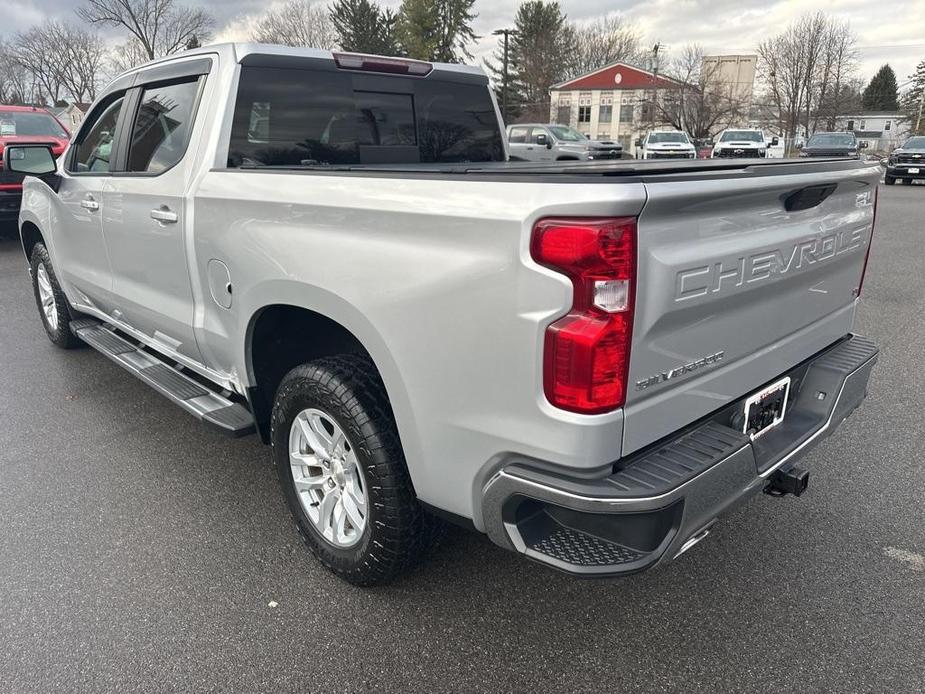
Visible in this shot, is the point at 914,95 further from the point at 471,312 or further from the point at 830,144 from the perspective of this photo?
the point at 471,312

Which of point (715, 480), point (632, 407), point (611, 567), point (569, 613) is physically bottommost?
point (569, 613)

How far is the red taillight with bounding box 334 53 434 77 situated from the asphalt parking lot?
6.99ft

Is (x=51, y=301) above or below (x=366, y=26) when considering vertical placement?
below

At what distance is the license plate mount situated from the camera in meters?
2.29

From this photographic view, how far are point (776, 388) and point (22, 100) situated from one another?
83509mm

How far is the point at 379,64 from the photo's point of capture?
11.3 feet

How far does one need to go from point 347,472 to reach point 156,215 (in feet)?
5.29

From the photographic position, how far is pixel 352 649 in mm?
2309

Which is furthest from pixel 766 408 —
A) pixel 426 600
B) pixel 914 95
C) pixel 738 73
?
pixel 914 95

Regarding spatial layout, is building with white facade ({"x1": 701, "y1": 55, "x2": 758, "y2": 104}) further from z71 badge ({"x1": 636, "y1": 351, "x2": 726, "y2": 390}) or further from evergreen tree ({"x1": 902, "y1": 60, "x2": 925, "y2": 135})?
z71 badge ({"x1": 636, "y1": 351, "x2": 726, "y2": 390})

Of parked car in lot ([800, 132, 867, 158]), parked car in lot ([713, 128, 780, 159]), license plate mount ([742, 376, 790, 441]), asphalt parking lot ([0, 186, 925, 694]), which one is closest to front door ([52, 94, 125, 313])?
asphalt parking lot ([0, 186, 925, 694])

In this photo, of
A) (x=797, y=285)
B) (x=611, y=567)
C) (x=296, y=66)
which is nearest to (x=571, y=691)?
(x=611, y=567)

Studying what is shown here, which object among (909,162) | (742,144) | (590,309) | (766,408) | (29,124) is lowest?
(909,162)

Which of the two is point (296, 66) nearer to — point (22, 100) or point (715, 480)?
point (715, 480)
